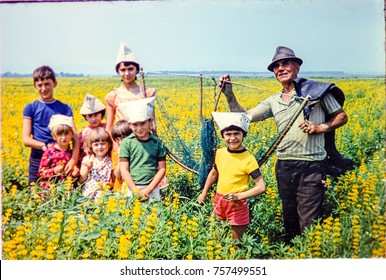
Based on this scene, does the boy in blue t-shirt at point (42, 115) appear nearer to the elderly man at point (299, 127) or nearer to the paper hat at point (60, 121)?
the paper hat at point (60, 121)

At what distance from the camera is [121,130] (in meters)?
4.70

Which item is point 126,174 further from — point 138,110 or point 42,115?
point 42,115

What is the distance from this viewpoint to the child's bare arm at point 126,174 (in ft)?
14.7

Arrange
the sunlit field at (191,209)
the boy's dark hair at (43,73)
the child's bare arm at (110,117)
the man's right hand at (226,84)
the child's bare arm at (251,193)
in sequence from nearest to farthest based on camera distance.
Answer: the child's bare arm at (251,193), the sunlit field at (191,209), the man's right hand at (226,84), the boy's dark hair at (43,73), the child's bare arm at (110,117)

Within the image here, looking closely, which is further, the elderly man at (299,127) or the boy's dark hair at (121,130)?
the boy's dark hair at (121,130)

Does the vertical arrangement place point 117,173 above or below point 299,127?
below

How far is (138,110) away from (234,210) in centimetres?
122

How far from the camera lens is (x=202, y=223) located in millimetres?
4402

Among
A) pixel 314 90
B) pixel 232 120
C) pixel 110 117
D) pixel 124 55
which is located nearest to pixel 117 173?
pixel 110 117

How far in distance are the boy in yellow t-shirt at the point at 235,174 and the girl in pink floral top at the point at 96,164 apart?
45.4 inches

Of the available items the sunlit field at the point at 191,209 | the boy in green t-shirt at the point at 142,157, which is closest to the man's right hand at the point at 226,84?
the sunlit field at the point at 191,209

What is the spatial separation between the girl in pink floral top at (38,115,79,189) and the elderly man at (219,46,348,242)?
5.23 feet

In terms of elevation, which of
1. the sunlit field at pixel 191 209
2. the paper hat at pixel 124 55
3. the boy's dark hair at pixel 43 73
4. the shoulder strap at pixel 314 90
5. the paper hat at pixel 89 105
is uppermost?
the paper hat at pixel 124 55

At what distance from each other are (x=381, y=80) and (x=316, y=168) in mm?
1026
